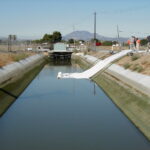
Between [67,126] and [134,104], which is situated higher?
[134,104]

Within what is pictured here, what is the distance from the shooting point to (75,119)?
67.7 ft

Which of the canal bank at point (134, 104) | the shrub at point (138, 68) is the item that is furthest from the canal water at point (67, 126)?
the shrub at point (138, 68)

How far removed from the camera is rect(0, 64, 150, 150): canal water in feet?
50.7

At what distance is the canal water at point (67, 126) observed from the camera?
15.4 meters

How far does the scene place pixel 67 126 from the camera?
18.8m

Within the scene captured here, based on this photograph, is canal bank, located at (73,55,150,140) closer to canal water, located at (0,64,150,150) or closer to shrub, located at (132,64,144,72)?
canal water, located at (0,64,150,150)

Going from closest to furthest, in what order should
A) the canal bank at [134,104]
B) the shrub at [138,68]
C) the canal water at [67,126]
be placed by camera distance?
the canal water at [67,126] < the canal bank at [134,104] < the shrub at [138,68]

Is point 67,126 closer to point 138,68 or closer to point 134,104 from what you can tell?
point 134,104

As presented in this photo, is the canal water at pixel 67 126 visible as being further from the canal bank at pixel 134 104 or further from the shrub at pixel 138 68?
the shrub at pixel 138 68

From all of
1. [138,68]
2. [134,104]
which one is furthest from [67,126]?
[138,68]

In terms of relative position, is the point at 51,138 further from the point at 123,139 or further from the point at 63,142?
the point at 123,139

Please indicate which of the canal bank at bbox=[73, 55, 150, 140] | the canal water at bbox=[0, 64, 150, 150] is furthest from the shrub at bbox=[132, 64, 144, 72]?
the canal water at bbox=[0, 64, 150, 150]

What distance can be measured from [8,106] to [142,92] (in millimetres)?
9773

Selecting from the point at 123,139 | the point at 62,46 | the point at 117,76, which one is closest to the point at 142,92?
the point at 123,139
